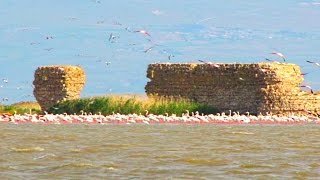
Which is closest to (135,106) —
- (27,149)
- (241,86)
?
(241,86)

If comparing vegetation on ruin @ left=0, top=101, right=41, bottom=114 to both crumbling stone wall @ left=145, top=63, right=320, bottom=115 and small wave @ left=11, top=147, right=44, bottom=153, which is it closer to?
crumbling stone wall @ left=145, top=63, right=320, bottom=115

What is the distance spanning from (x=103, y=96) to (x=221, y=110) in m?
6.80

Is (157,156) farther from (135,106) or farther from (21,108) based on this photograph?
(21,108)

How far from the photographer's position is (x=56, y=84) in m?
70.1

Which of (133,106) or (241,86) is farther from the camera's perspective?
(241,86)

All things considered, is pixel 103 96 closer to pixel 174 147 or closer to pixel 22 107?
pixel 22 107

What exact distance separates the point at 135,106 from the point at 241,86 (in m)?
6.19

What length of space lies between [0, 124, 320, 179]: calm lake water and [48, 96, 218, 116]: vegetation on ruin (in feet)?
75.9

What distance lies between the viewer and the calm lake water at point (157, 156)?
2288 cm

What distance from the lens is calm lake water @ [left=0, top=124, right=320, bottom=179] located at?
22.9 metres

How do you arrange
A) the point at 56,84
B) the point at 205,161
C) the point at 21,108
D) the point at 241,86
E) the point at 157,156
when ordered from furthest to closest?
the point at 21,108
the point at 56,84
the point at 241,86
the point at 157,156
the point at 205,161

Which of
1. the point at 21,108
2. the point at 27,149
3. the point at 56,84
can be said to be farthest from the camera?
the point at 21,108

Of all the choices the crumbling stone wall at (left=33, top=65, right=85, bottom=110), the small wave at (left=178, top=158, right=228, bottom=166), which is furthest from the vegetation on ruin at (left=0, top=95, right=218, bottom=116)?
the small wave at (left=178, top=158, right=228, bottom=166)

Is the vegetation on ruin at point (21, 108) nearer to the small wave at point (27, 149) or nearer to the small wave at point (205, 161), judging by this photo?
the small wave at point (27, 149)
